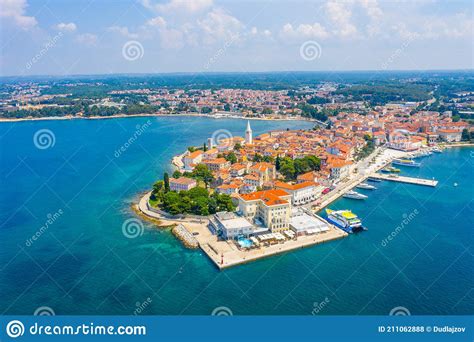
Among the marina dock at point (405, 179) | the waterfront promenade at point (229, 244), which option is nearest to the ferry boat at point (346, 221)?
the waterfront promenade at point (229, 244)

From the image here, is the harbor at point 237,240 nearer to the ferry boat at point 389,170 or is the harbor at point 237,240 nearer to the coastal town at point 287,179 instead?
the coastal town at point 287,179

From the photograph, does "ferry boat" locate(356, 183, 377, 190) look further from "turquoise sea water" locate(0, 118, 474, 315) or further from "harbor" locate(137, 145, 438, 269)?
"harbor" locate(137, 145, 438, 269)

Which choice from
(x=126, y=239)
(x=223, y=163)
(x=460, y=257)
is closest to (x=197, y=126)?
(x=223, y=163)

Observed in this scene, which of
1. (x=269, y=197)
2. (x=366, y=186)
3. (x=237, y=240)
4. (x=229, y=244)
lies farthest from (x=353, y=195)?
(x=229, y=244)

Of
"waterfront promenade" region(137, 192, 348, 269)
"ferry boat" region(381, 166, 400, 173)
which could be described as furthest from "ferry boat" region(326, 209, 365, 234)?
"ferry boat" region(381, 166, 400, 173)

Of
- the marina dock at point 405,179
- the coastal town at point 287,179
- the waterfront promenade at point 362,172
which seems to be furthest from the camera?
the marina dock at point 405,179

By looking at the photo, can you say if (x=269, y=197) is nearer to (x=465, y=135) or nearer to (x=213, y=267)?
(x=213, y=267)

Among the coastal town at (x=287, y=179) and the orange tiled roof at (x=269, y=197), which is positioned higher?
the orange tiled roof at (x=269, y=197)
